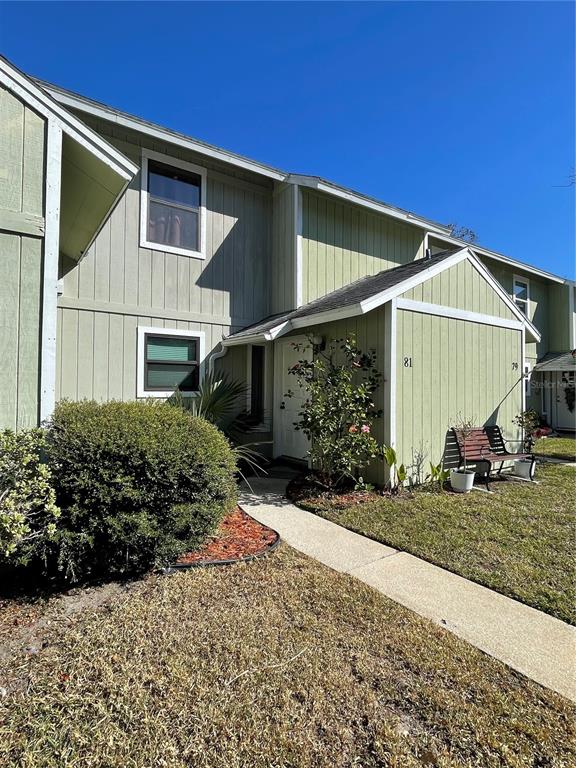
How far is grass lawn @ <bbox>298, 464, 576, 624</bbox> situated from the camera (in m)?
3.63

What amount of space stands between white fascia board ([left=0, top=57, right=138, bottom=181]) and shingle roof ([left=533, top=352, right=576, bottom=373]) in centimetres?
1532

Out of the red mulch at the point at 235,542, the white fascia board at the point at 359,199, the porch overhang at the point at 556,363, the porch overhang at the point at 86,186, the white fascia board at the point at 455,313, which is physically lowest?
the red mulch at the point at 235,542

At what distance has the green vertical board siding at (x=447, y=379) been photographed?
682 centimetres

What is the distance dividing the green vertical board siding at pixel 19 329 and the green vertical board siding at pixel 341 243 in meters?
5.90

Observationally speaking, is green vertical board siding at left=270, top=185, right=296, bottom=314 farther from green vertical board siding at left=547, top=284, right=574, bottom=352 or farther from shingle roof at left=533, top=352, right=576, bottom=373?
green vertical board siding at left=547, top=284, right=574, bottom=352

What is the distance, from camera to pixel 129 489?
337 centimetres

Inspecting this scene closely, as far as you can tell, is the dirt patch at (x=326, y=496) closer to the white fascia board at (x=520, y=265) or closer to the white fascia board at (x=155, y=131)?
the white fascia board at (x=155, y=131)

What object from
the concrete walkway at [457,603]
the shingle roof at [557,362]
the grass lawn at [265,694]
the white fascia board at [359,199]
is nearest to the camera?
the grass lawn at [265,694]

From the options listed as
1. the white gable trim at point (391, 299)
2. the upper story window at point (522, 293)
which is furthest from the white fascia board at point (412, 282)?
the upper story window at point (522, 293)

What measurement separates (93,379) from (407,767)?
23.4ft

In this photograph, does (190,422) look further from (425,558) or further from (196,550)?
(425,558)

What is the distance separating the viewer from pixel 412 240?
36.5 ft

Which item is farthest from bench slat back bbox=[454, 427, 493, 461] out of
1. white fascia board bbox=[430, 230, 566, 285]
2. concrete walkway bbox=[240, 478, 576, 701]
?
white fascia board bbox=[430, 230, 566, 285]

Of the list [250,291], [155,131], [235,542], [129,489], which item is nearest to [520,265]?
[250,291]
